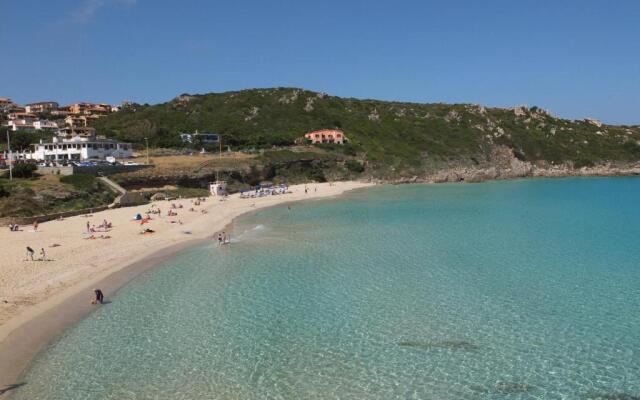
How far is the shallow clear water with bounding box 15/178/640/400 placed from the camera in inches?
506

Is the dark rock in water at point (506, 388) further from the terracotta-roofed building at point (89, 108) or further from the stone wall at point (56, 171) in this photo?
the terracotta-roofed building at point (89, 108)

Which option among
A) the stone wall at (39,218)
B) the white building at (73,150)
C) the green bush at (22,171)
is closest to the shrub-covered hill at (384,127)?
the white building at (73,150)

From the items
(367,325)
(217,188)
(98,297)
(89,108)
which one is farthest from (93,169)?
(89,108)

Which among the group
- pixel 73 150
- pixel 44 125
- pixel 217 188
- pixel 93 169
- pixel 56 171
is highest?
pixel 44 125

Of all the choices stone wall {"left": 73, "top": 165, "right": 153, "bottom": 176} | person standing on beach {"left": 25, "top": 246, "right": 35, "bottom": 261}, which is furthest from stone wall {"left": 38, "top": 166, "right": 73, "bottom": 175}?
person standing on beach {"left": 25, "top": 246, "right": 35, "bottom": 261}

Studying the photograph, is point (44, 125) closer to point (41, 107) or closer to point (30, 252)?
point (41, 107)

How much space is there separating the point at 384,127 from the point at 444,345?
105 metres

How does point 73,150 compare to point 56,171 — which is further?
point 73,150

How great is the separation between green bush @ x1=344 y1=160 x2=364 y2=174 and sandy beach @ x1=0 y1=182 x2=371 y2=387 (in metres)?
45.1

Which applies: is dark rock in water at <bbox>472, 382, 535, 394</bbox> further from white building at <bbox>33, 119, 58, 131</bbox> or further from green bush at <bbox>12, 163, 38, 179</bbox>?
white building at <bbox>33, 119, 58, 131</bbox>

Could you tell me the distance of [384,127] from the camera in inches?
4606

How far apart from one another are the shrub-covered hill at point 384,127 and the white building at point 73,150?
22.4m

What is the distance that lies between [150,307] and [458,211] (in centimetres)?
3577

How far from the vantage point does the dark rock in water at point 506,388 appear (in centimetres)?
1233
